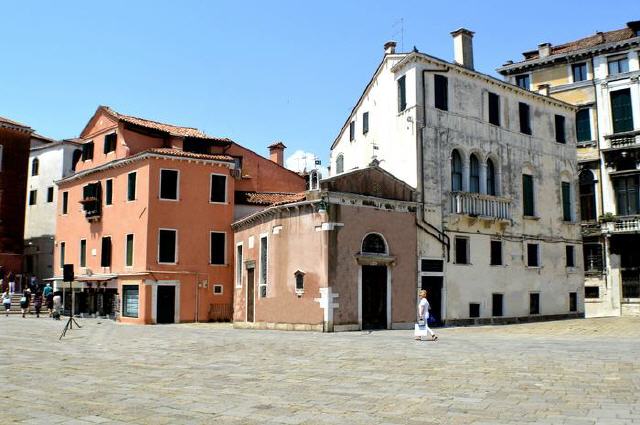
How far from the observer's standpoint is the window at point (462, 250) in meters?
27.0

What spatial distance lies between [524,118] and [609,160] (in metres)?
9.90

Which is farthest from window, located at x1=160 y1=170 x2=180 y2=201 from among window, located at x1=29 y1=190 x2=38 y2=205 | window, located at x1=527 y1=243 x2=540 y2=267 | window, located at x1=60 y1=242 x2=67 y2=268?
window, located at x1=29 y1=190 x2=38 y2=205

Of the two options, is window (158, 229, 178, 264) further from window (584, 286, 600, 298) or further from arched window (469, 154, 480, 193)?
window (584, 286, 600, 298)

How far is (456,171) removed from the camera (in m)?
27.7

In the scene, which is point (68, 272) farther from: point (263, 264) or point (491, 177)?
point (491, 177)

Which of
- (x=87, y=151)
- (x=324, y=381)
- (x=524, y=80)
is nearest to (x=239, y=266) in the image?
(x=87, y=151)

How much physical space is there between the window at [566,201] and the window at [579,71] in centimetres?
1003

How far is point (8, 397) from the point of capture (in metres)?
9.39

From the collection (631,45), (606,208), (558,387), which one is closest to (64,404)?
(558,387)

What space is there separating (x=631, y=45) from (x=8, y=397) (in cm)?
3842

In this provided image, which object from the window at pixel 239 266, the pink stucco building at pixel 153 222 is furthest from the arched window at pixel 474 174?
the pink stucco building at pixel 153 222

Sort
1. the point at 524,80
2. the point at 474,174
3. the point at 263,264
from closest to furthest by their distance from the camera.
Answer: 1. the point at 263,264
2. the point at 474,174
3. the point at 524,80

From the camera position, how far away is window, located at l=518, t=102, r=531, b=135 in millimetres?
30845

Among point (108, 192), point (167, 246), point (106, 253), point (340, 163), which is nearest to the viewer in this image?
point (167, 246)
